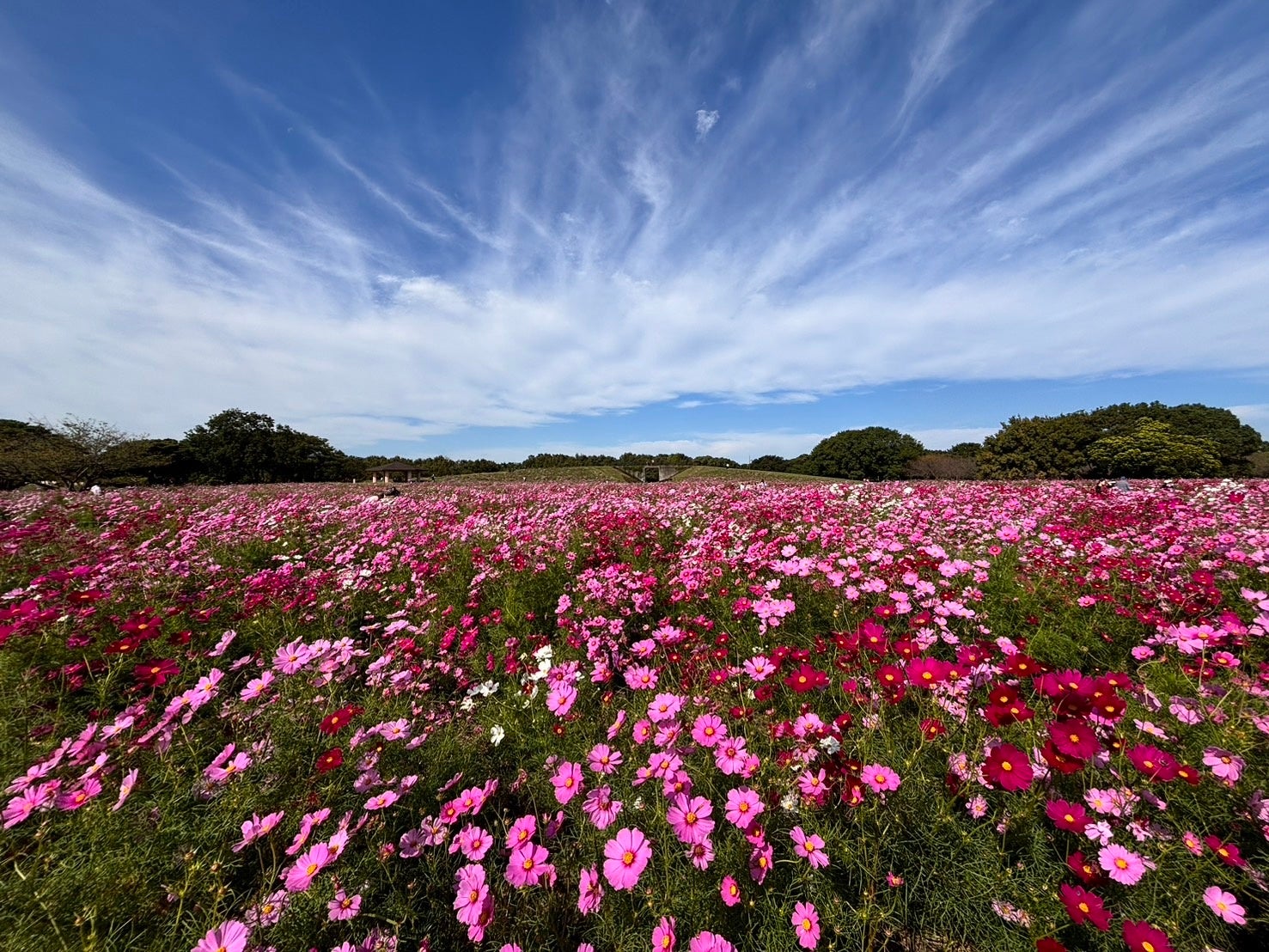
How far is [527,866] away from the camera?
141cm

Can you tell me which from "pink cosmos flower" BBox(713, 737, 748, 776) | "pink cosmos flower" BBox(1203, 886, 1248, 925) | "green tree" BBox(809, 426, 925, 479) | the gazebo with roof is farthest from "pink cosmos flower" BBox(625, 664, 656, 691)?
the gazebo with roof

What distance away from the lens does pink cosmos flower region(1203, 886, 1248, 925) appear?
1.22 m

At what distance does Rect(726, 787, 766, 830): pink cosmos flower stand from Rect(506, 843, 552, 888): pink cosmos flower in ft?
1.92

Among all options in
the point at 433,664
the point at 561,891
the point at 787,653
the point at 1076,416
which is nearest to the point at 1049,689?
the point at 787,653

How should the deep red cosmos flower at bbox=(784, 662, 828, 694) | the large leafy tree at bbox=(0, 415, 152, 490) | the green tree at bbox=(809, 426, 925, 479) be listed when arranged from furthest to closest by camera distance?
the green tree at bbox=(809, 426, 925, 479) → the large leafy tree at bbox=(0, 415, 152, 490) → the deep red cosmos flower at bbox=(784, 662, 828, 694)

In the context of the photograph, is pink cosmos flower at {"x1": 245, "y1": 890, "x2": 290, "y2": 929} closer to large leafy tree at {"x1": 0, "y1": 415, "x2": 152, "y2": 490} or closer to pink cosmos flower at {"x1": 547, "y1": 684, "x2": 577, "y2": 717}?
pink cosmos flower at {"x1": 547, "y1": 684, "x2": 577, "y2": 717}

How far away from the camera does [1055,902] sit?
1393 mm

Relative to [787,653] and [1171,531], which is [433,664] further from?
[1171,531]

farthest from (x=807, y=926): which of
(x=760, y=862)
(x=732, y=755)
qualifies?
(x=732, y=755)

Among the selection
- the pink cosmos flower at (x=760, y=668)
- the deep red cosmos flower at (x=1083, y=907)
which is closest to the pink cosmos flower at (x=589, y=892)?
the pink cosmos flower at (x=760, y=668)

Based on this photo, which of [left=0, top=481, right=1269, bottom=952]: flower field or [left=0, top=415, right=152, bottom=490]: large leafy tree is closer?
[left=0, top=481, right=1269, bottom=952]: flower field

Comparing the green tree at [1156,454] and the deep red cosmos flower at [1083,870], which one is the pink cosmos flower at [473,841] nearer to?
the deep red cosmos flower at [1083,870]

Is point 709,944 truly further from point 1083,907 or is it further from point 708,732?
point 1083,907

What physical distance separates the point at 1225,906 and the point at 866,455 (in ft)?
172
